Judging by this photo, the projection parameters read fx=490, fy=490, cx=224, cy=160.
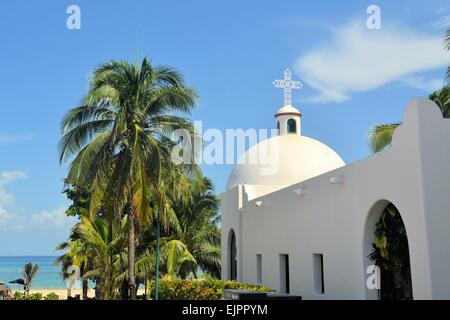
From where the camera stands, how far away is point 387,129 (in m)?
17.6

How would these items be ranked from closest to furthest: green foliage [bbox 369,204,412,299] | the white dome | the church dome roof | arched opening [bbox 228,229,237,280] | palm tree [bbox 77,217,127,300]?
green foliage [bbox 369,204,412,299] → palm tree [bbox 77,217,127,300] → the white dome → the church dome roof → arched opening [bbox 228,229,237,280]

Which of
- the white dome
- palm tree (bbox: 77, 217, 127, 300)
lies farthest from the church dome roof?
palm tree (bbox: 77, 217, 127, 300)

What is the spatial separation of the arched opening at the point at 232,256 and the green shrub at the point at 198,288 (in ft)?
12.4

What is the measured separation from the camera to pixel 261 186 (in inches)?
824

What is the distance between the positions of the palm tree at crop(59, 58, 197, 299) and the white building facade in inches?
183

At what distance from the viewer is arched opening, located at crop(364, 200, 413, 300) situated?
1101 cm

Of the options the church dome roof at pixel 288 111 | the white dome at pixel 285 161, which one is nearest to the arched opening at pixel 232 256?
the white dome at pixel 285 161

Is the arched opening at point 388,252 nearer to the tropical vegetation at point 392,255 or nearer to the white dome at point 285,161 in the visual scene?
the tropical vegetation at point 392,255

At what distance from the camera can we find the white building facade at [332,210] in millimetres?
9367

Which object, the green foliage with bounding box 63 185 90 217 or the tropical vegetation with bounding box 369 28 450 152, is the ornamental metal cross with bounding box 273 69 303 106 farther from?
the green foliage with bounding box 63 185 90 217

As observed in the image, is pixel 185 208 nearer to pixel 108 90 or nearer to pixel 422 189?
pixel 108 90

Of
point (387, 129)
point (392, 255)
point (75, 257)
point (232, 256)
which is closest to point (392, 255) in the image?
point (392, 255)

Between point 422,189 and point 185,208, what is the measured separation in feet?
74.9

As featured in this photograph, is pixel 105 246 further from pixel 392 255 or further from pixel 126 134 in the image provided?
pixel 392 255
